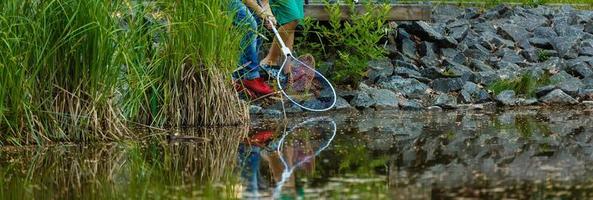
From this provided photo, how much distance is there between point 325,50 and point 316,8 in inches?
16.9

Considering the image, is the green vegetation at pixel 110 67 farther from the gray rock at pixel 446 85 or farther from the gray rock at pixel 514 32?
the gray rock at pixel 514 32

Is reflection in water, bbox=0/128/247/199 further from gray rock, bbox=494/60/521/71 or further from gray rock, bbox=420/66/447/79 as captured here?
gray rock, bbox=494/60/521/71

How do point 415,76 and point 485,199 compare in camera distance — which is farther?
point 415,76

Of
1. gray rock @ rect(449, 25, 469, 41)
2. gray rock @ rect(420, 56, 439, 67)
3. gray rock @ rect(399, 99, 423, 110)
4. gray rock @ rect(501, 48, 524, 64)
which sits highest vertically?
gray rock @ rect(449, 25, 469, 41)

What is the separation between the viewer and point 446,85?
13.0 metres

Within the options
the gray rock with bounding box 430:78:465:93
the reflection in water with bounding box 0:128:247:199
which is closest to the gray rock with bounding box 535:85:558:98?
the gray rock with bounding box 430:78:465:93

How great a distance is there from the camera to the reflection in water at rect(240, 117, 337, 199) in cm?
757

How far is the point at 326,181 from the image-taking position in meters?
7.66

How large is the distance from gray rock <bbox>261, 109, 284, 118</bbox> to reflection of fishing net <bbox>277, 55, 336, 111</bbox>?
0.50ft

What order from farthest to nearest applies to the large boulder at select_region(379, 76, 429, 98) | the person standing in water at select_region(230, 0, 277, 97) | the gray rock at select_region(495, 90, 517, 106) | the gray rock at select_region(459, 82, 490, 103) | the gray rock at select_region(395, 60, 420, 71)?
the gray rock at select_region(395, 60, 420, 71)
the large boulder at select_region(379, 76, 429, 98)
the gray rock at select_region(459, 82, 490, 103)
the gray rock at select_region(495, 90, 517, 106)
the person standing in water at select_region(230, 0, 277, 97)

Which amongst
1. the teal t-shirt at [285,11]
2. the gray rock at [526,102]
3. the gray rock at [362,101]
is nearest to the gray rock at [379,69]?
the gray rock at [362,101]

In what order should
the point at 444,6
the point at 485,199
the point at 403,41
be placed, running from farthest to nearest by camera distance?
the point at 444,6 → the point at 403,41 → the point at 485,199

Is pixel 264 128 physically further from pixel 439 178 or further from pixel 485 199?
pixel 485 199

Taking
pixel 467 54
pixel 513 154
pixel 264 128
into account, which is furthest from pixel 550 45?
pixel 513 154
